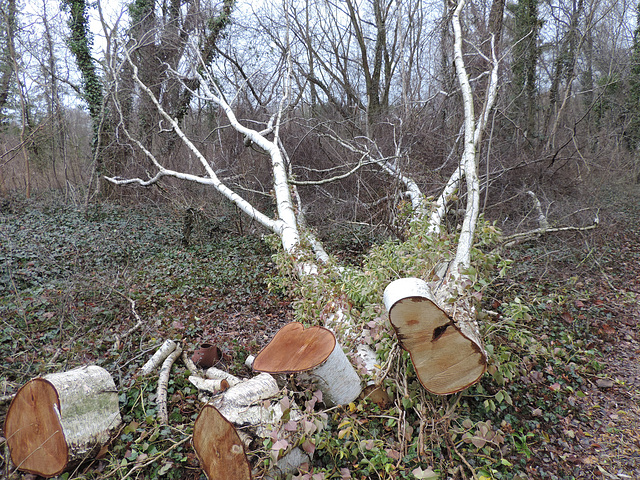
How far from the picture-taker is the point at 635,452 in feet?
8.92

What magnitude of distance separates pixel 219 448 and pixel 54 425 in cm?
105

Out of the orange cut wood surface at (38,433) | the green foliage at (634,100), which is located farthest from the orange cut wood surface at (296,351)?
the green foliage at (634,100)

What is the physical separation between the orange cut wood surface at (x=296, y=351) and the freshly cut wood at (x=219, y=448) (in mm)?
530

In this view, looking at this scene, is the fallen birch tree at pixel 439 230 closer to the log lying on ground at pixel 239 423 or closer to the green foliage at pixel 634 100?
the log lying on ground at pixel 239 423

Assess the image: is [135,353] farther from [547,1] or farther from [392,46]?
[547,1]

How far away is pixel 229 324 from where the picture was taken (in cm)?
466

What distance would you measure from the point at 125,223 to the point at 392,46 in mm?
10241

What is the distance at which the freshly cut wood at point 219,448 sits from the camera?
2.14 meters

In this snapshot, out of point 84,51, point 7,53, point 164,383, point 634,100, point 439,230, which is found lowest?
point 164,383

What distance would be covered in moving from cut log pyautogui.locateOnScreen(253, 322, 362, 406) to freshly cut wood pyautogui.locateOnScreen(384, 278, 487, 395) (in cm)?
49

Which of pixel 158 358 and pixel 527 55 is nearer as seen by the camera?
pixel 158 358

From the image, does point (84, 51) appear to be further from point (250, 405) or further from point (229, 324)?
point (250, 405)

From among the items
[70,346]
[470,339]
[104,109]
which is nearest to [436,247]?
[470,339]

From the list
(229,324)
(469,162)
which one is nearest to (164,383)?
(229,324)
